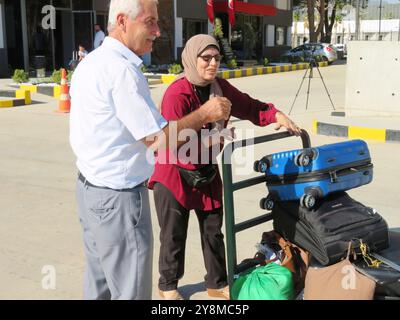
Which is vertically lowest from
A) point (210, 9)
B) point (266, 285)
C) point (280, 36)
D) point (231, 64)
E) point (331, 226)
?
point (266, 285)

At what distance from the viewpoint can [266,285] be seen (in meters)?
2.87

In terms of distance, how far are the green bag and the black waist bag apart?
0.18 metres

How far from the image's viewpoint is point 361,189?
569 centimetres

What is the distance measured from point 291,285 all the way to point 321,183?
56 centimetres

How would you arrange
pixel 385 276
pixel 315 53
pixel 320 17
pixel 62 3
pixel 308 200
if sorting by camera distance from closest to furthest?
pixel 385 276, pixel 308 200, pixel 62 3, pixel 315 53, pixel 320 17

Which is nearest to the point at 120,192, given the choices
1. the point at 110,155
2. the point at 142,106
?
the point at 110,155

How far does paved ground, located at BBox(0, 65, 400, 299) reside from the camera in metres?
3.72

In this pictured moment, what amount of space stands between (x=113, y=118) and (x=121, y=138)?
0.29 feet

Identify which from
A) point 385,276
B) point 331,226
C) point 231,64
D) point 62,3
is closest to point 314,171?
point 331,226

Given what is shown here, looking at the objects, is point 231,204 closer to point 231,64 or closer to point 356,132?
point 356,132

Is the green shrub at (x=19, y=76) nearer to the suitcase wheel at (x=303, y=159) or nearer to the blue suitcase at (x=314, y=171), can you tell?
the blue suitcase at (x=314, y=171)

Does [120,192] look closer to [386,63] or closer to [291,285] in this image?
[291,285]

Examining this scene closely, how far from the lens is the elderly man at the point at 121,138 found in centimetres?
216

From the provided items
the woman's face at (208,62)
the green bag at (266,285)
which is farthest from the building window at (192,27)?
the green bag at (266,285)
